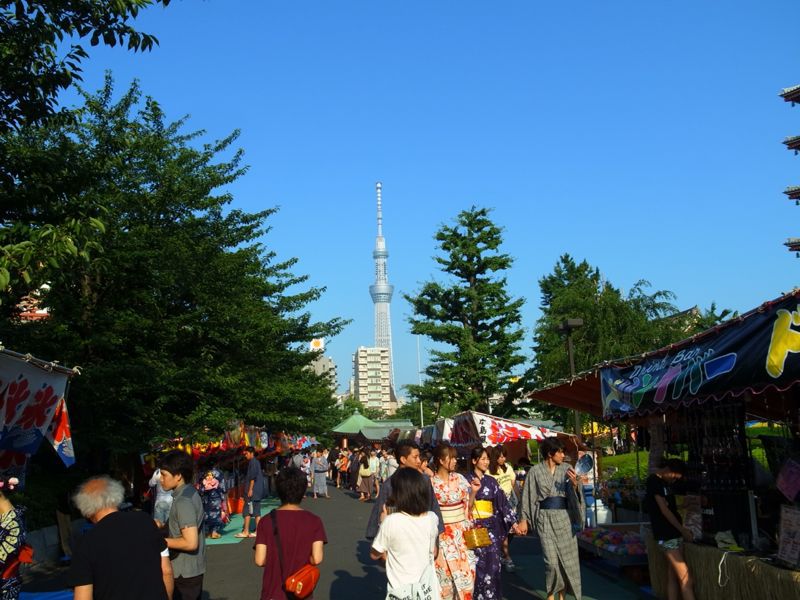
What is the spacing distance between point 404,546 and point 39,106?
601 cm

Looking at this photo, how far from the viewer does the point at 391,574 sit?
197 inches

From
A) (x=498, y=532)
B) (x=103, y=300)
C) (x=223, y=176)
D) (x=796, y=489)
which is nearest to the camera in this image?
(x=796, y=489)

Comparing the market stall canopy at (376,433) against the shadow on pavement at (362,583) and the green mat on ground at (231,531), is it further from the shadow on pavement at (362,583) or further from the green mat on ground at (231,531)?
the shadow on pavement at (362,583)

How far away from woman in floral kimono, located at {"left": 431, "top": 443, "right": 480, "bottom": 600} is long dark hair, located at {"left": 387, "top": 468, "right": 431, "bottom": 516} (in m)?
1.93

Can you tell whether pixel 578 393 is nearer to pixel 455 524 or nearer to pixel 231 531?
pixel 455 524

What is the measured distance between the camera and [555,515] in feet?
27.2

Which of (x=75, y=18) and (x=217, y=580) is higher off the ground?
(x=75, y=18)

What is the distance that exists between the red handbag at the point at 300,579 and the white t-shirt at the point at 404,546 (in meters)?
0.50

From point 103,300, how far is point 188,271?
1746 mm

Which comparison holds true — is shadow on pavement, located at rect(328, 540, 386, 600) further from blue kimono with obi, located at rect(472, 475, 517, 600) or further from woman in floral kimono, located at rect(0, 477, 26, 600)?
woman in floral kimono, located at rect(0, 477, 26, 600)

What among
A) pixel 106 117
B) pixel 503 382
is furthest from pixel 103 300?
pixel 503 382

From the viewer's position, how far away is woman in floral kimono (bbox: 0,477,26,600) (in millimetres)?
5949

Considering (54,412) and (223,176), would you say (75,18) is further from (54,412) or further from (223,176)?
(223,176)

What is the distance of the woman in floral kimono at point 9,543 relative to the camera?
595 centimetres
